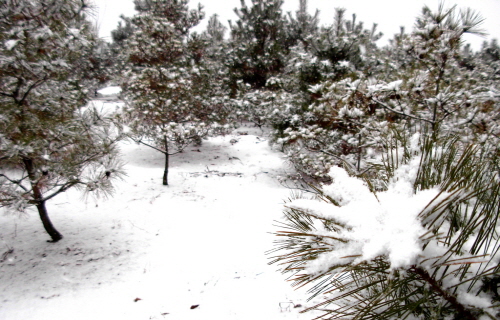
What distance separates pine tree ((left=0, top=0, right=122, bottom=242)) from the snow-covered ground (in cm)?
71

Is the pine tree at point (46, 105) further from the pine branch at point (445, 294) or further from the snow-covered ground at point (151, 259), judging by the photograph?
the pine branch at point (445, 294)

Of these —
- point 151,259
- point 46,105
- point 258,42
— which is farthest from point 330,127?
point 258,42

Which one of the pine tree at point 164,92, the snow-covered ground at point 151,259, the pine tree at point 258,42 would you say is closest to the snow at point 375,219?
the snow-covered ground at point 151,259

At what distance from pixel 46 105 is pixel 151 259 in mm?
2805

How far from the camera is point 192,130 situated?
7523 mm

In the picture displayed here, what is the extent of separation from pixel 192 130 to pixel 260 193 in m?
2.88

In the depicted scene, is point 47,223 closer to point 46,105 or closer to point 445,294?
point 46,105

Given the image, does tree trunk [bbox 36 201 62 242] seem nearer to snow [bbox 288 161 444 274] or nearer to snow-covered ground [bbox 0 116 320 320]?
snow-covered ground [bbox 0 116 320 320]

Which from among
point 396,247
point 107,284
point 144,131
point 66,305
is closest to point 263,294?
point 107,284

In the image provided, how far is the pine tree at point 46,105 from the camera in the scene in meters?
2.85

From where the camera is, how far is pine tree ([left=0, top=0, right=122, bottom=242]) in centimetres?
285

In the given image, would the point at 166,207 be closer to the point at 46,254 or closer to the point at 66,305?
the point at 46,254

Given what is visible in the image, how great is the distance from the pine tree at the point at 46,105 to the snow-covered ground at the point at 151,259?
0.71 metres

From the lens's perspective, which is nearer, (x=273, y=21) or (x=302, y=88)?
(x=302, y=88)
